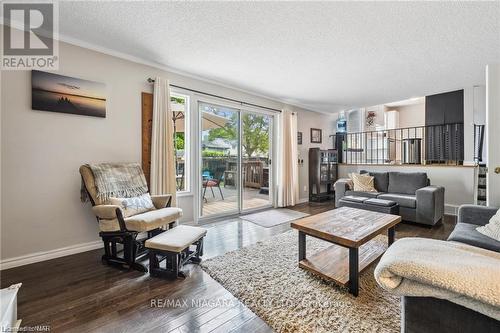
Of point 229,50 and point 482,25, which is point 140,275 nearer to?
point 229,50

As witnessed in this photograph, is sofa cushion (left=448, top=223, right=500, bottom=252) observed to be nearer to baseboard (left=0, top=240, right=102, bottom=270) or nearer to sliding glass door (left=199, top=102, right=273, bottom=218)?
sliding glass door (left=199, top=102, right=273, bottom=218)

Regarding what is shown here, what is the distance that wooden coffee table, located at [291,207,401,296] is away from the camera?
169cm

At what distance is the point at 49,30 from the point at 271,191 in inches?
162

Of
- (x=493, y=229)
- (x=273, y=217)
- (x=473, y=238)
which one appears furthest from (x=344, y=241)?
(x=273, y=217)

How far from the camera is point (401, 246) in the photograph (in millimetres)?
1068

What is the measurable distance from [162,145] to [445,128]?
19.3 feet

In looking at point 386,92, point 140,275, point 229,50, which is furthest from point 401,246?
point 386,92

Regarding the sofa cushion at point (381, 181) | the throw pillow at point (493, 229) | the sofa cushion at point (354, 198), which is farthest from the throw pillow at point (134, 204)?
the sofa cushion at point (381, 181)

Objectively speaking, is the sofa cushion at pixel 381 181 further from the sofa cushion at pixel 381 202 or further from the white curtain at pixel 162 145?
the white curtain at pixel 162 145

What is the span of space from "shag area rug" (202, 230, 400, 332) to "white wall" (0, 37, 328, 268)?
5.66 ft

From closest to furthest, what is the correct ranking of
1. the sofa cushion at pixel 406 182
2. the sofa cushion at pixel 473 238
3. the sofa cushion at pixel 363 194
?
1. the sofa cushion at pixel 473 238
2. the sofa cushion at pixel 406 182
3. the sofa cushion at pixel 363 194

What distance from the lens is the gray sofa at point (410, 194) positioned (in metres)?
3.29

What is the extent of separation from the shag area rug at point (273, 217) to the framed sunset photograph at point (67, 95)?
272 cm

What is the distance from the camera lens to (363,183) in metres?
4.26
